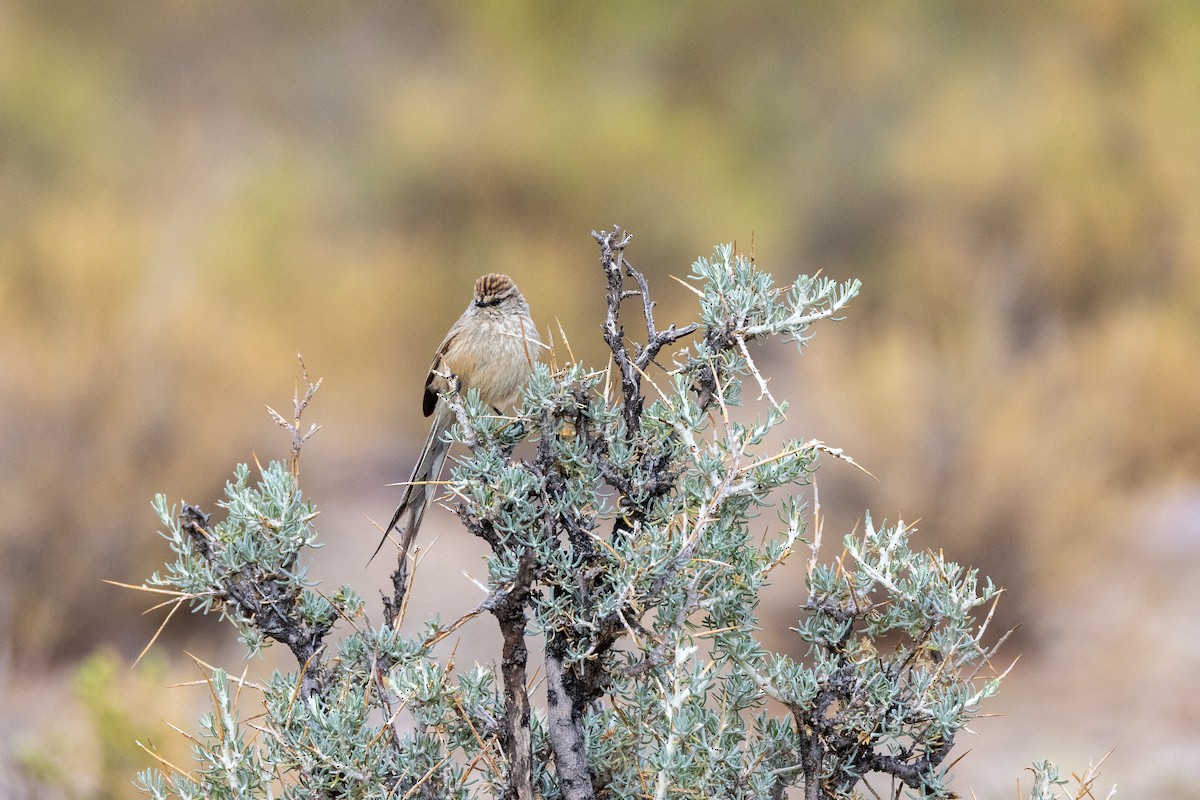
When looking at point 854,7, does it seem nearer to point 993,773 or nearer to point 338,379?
point 338,379

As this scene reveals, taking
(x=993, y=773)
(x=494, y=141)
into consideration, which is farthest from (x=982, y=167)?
(x=993, y=773)

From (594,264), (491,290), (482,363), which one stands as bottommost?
(482,363)

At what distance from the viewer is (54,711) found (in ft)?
22.2

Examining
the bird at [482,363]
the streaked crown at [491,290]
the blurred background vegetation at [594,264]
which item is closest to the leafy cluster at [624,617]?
the bird at [482,363]

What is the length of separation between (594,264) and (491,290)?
8.27 meters

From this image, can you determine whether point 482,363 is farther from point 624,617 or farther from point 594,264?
point 594,264

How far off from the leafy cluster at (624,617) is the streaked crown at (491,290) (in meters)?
1.71

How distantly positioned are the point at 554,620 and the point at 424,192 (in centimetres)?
1157

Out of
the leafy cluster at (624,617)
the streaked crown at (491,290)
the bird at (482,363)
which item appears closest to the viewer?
the leafy cluster at (624,617)

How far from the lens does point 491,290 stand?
444 cm

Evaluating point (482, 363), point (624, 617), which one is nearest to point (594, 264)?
point (482, 363)

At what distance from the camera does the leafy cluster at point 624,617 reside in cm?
245

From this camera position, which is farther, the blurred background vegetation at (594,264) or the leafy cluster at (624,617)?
the blurred background vegetation at (594,264)

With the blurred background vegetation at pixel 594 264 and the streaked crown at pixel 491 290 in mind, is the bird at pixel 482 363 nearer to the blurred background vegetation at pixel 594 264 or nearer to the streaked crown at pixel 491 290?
the streaked crown at pixel 491 290
